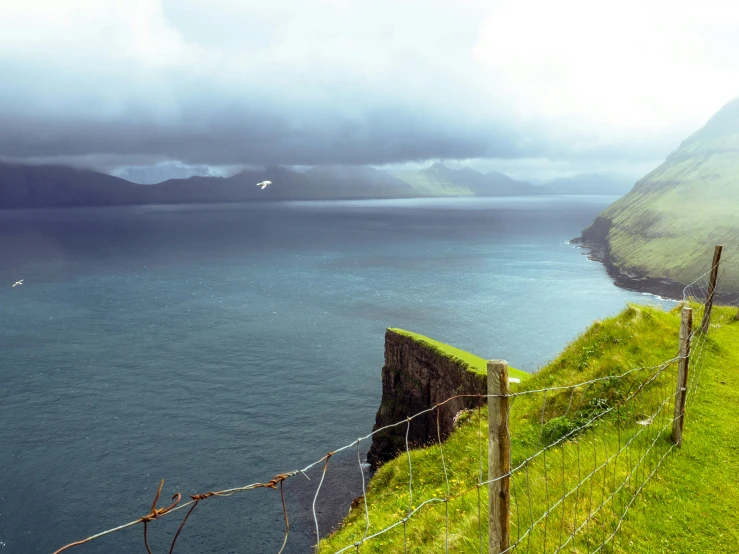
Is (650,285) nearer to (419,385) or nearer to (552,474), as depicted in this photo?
(419,385)

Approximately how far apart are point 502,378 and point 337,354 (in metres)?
76.2

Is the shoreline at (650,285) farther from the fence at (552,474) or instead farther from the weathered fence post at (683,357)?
the weathered fence post at (683,357)

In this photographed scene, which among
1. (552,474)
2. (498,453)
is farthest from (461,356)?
(498,453)

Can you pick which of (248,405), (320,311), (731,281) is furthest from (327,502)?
(731,281)

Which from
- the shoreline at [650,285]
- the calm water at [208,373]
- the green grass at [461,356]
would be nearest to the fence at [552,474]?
the green grass at [461,356]

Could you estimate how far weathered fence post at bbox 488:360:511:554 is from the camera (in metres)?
6.19

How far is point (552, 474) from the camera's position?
1230 centimetres

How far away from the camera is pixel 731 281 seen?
122 meters

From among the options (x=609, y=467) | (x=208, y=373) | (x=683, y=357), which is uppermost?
(x=683, y=357)

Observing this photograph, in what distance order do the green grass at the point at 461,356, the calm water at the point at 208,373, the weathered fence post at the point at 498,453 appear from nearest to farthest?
the weathered fence post at the point at 498,453
the green grass at the point at 461,356
the calm water at the point at 208,373

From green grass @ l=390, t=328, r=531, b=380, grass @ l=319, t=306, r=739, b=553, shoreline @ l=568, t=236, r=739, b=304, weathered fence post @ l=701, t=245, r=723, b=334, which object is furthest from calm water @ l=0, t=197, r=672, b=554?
weathered fence post @ l=701, t=245, r=723, b=334

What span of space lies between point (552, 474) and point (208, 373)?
67224mm

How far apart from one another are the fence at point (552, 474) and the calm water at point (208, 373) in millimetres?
30994

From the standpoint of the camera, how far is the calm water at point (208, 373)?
4453 centimetres
